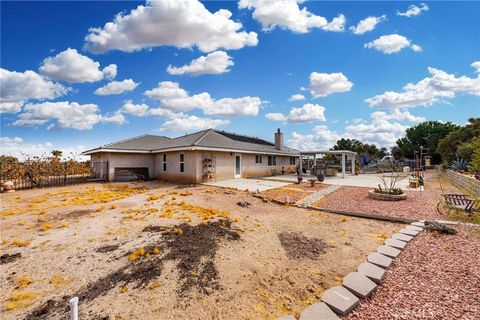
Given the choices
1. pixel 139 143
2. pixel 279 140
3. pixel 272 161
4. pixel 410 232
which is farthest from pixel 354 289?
pixel 279 140

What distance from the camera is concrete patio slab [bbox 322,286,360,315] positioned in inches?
125

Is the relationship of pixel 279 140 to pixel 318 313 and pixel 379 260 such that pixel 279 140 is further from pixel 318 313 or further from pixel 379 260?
pixel 318 313

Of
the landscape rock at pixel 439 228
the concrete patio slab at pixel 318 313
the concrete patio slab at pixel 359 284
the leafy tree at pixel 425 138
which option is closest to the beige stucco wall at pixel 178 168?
the landscape rock at pixel 439 228

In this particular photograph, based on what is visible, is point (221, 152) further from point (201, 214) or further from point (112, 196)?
point (201, 214)

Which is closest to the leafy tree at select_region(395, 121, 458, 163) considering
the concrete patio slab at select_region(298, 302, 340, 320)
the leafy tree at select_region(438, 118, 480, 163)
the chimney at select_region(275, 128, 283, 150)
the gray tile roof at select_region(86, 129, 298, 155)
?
the leafy tree at select_region(438, 118, 480, 163)

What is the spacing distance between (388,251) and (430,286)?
1.25 metres

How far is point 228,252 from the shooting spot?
16.3 feet

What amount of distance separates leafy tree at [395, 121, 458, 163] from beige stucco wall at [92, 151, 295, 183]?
42.7 m

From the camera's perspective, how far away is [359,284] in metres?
3.69

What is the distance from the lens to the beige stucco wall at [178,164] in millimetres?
16453

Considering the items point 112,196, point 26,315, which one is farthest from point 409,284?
point 112,196

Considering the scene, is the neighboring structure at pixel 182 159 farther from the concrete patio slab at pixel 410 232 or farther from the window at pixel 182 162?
the concrete patio slab at pixel 410 232

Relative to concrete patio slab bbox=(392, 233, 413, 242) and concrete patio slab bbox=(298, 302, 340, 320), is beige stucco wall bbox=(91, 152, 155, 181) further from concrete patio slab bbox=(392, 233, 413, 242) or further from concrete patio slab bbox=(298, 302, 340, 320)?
concrete patio slab bbox=(392, 233, 413, 242)

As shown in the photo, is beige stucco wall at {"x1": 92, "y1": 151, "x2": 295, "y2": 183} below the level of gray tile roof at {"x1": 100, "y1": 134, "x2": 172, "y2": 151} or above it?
below
